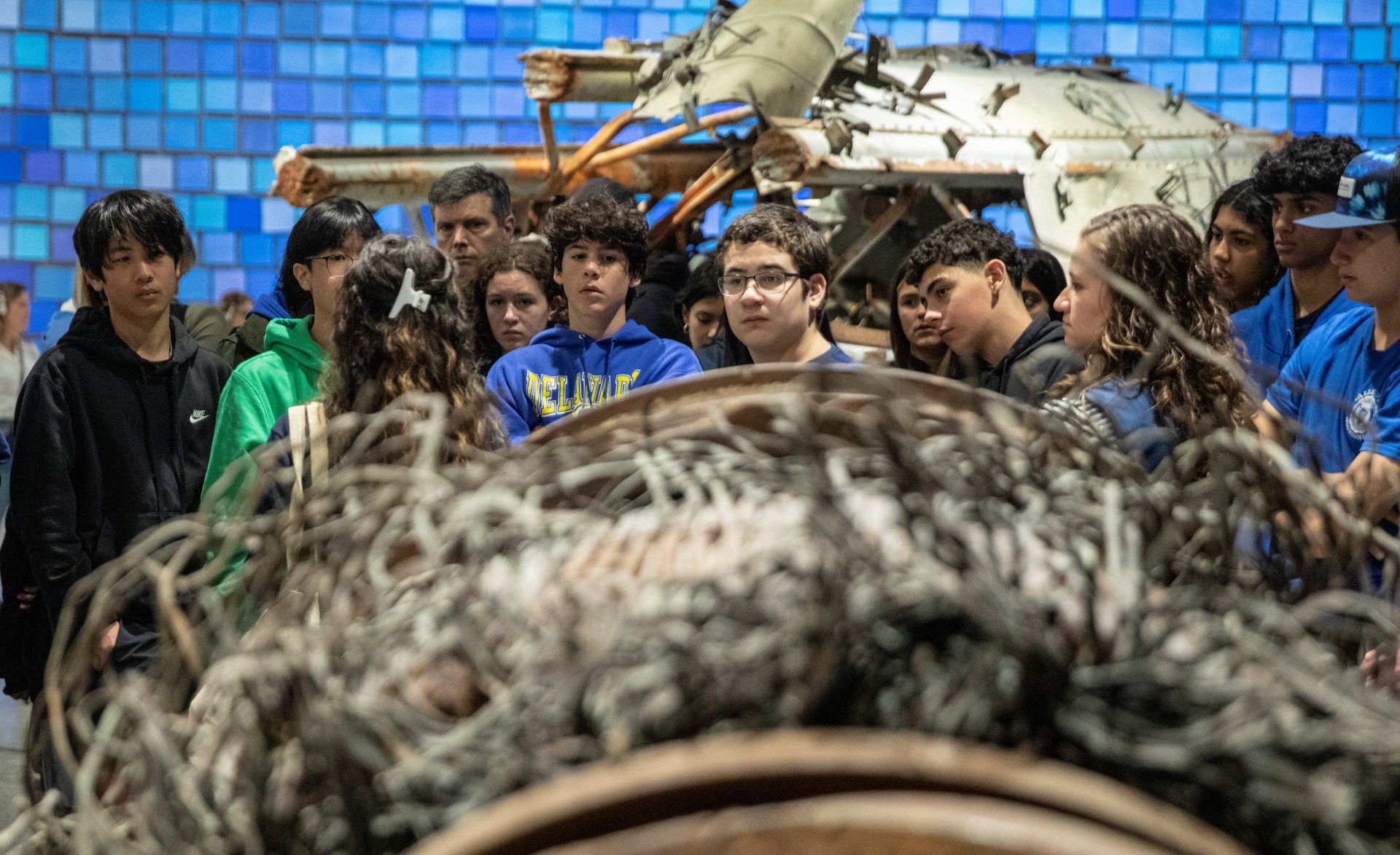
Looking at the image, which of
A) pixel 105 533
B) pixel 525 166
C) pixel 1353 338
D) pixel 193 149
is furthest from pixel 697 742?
pixel 193 149

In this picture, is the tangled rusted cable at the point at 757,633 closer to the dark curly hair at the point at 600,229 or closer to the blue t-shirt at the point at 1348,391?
the blue t-shirt at the point at 1348,391

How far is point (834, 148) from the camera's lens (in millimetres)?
5848

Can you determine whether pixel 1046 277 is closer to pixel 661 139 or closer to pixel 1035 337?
pixel 1035 337

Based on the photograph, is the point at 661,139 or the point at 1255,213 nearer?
the point at 1255,213

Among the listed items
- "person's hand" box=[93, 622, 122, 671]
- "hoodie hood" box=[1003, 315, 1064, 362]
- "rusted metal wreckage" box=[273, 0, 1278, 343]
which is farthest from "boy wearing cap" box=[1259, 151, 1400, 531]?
"rusted metal wreckage" box=[273, 0, 1278, 343]

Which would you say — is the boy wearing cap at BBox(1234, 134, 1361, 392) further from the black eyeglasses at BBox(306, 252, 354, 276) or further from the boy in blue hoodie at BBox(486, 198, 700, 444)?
the black eyeglasses at BBox(306, 252, 354, 276)

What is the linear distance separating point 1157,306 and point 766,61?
4.22 m

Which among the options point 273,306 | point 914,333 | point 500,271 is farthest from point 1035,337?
point 273,306

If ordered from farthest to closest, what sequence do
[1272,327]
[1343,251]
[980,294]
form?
[1272,327] → [980,294] → [1343,251]

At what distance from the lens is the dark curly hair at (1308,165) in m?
2.98

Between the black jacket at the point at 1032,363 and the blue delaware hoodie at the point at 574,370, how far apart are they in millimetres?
630

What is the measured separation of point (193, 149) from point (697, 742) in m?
8.52

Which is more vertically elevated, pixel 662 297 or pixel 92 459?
pixel 662 297

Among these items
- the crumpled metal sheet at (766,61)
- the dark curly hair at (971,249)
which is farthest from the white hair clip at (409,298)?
the crumpled metal sheet at (766,61)
